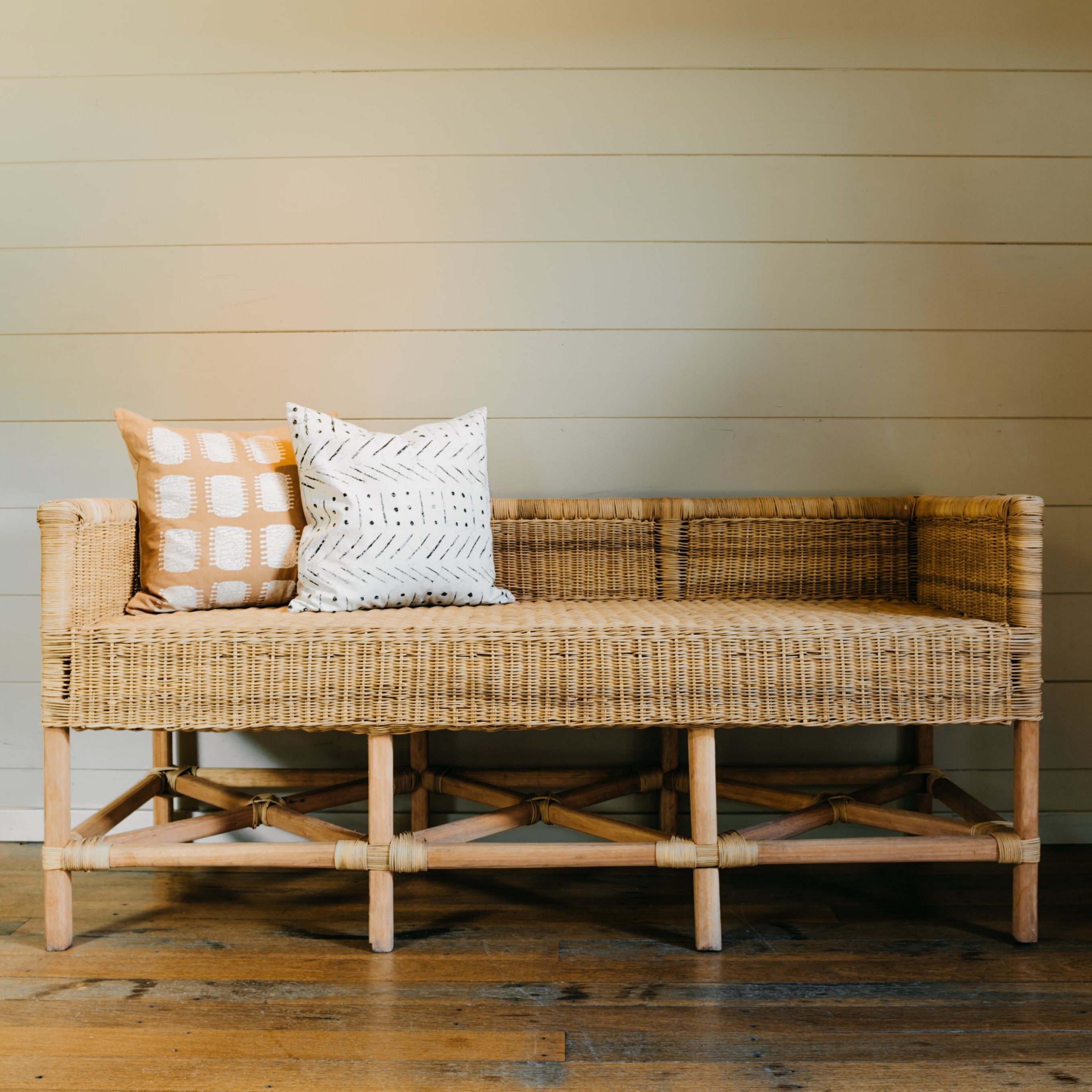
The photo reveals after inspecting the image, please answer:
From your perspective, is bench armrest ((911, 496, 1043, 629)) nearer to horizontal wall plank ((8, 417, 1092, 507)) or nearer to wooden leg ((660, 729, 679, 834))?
horizontal wall plank ((8, 417, 1092, 507))

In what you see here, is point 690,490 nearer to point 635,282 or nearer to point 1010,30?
point 635,282

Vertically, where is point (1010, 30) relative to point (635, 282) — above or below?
above

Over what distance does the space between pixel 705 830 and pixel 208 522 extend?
986mm

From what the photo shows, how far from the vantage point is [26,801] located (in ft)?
6.07

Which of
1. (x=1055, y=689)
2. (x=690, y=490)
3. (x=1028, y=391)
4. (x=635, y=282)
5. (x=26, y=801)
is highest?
(x=635, y=282)

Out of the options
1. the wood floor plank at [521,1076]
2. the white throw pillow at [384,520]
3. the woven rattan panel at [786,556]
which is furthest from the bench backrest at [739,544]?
the wood floor plank at [521,1076]

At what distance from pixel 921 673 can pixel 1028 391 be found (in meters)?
0.87

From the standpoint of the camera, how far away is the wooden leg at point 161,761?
1.74 meters

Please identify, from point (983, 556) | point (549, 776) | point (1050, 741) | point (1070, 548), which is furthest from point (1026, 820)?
point (549, 776)

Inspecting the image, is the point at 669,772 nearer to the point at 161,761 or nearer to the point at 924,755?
the point at 924,755

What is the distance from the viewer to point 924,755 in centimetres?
177

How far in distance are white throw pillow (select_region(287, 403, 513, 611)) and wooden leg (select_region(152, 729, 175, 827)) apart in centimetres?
55

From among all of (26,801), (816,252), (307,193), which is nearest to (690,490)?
(816,252)

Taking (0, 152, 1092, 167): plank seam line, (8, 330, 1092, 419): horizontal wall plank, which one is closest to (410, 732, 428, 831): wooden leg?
(8, 330, 1092, 419): horizontal wall plank
